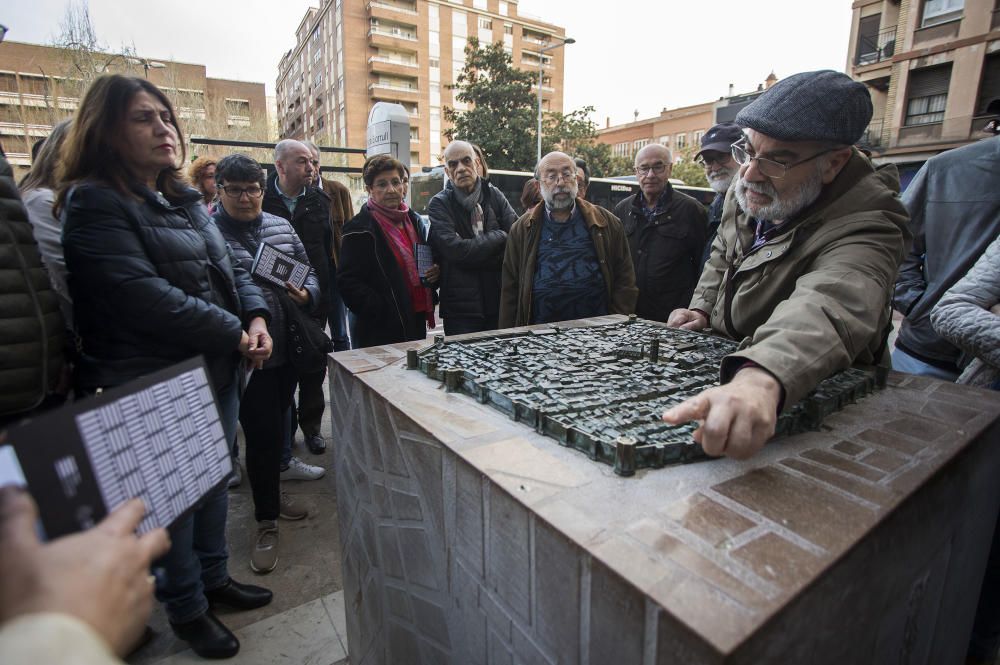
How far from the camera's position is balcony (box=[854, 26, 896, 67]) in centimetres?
1995

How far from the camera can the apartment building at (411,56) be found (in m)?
42.2

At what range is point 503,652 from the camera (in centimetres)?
109

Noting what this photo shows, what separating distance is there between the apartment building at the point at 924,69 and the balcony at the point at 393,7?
3444cm

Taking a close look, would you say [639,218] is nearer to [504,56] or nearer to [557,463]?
[557,463]

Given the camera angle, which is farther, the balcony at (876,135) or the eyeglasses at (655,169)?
the balcony at (876,135)

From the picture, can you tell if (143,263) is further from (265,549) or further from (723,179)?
(723,179)

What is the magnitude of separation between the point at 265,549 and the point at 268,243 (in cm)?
163

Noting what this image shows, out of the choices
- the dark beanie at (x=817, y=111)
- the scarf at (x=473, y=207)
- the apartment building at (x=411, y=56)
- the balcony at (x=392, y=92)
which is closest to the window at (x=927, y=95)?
the scarf at (x=473, y=207)

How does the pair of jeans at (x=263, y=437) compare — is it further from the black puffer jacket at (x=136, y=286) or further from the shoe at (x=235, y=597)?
the black puffer jacket at (x=136, y=286)

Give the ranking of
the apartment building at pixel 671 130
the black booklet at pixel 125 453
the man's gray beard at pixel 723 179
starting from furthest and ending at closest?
1. the apartment building at pixel 671 130
2. the man's gray beard at pixel 723 179
3. the black booklet at pixel 125 453

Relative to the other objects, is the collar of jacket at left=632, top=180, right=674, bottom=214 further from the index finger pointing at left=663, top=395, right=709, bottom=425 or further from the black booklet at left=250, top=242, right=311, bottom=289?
the index finger pointing at left=663, top=395, right=709, bottom=425

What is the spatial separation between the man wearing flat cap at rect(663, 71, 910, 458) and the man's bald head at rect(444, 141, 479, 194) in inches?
76.5

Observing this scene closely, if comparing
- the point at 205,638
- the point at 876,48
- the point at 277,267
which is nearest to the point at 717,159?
the point at 277,267

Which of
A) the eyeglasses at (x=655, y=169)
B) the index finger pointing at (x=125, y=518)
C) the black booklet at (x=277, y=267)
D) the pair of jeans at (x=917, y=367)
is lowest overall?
the pair of jeans at (x=917, y=367)
